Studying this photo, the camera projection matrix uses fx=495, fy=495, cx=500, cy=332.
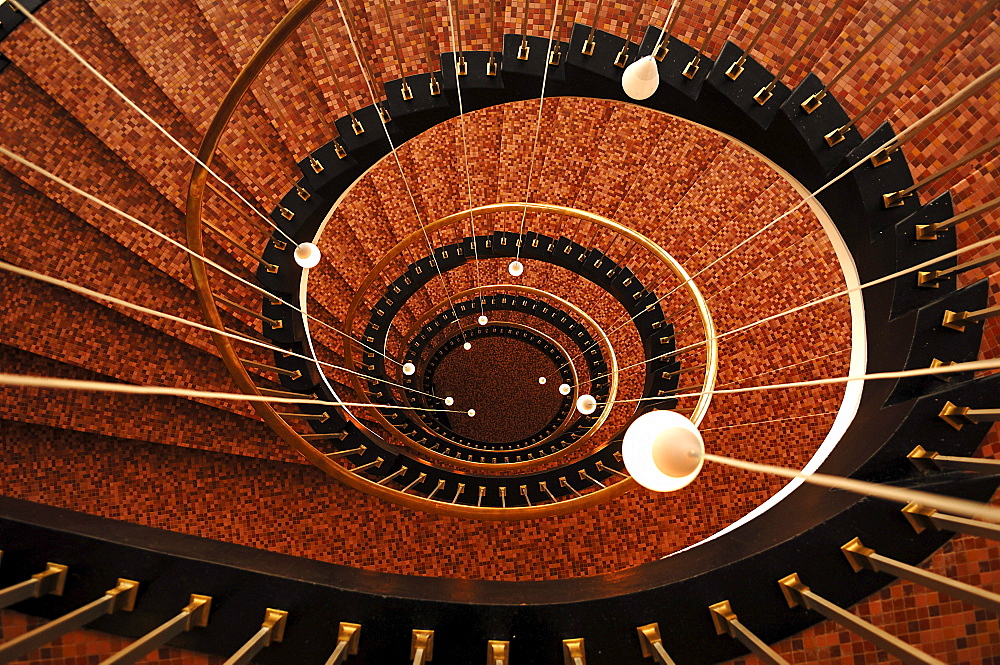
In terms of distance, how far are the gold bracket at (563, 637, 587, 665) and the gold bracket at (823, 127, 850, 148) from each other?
254cm

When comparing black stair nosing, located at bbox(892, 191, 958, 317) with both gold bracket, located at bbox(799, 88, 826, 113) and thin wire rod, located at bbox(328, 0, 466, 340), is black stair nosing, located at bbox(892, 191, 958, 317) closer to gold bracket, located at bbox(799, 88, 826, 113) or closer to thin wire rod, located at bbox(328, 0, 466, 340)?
gold bracket, located at bbox(799, 88, 826, 113)

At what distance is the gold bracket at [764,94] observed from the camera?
2547 millimetres

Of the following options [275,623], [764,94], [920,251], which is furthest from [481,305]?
[275,623]

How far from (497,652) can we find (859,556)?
1204 millimetres

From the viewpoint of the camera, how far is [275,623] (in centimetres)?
150

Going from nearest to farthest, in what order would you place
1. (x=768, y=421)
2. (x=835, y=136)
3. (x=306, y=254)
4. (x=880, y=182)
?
(x=880, y=182), (x=835, y=136), (x=306, y=254), (x=768, y=421)

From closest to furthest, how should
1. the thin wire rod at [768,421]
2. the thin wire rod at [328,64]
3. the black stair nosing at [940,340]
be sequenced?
the black stair nosing at [940,340]
the thin wire rod at [328,64]
the thin wire rod at [768,421]

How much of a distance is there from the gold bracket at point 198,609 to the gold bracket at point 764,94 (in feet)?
10.5

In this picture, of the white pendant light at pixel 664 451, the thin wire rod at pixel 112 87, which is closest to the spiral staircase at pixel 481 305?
the thin wire rod at pixel 112 87

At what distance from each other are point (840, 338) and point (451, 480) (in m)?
3.86

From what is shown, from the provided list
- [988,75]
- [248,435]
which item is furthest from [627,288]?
[248,435]

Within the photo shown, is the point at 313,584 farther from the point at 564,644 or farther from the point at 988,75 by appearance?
the point at 988,75

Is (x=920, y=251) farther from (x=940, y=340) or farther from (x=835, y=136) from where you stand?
(x=835, y=136)

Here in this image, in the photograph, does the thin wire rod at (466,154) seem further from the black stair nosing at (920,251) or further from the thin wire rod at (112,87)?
the black stair nosing at (920,251)
